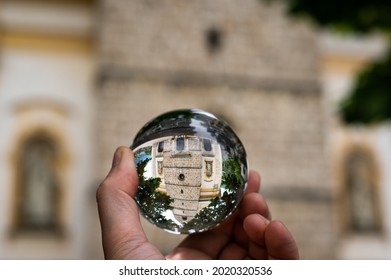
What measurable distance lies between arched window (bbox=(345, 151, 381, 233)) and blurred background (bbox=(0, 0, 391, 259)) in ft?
0.85

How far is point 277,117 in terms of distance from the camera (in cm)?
835

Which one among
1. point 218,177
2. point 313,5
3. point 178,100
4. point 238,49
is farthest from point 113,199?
point 238,49

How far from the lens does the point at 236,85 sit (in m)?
8.34

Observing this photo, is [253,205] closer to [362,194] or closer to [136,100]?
[136,100]

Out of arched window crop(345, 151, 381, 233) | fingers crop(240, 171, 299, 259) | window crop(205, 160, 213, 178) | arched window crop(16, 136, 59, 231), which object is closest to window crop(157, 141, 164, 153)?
window crop(205, 160, 213, 178)

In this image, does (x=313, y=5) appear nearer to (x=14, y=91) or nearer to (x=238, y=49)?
(x=238, y=49)

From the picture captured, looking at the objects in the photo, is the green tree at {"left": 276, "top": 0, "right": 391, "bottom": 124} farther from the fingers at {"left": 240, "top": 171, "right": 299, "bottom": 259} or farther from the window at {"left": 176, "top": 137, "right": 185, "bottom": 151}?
the window at {"left": 176, "top": 137, "right": 185, "bottom": 151}

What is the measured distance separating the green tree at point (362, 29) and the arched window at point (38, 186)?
4.93 m

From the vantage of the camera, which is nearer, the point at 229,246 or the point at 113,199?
the point at 113,199

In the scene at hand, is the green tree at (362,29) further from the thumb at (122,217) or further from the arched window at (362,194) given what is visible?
the arched window at (362,194)

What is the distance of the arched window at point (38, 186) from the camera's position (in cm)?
811

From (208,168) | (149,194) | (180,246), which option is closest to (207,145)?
(208,168)

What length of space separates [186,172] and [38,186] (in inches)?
293

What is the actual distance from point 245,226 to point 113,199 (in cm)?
34
